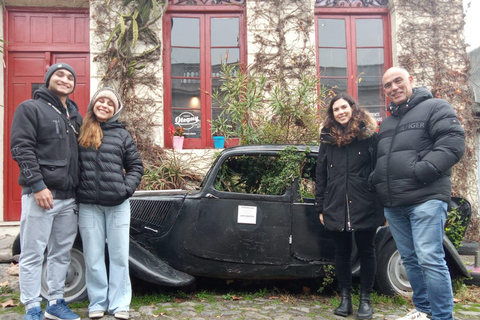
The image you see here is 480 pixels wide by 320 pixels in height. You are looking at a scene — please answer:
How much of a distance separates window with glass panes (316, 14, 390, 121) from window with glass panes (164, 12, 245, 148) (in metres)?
1.70

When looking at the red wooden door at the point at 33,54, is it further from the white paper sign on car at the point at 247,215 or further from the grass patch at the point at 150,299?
the white paper sign on car at the point at 247,215

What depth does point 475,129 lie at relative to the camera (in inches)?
293

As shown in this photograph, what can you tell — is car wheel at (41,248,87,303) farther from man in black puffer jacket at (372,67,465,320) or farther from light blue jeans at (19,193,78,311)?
man in black puffer jacket at (372,67,465,320)

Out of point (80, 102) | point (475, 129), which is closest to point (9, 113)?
point (80, 102)

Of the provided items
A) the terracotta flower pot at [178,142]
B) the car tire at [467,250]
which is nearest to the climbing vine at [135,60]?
the terracotta flower pot at [178,142]

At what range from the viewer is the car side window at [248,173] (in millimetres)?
4070

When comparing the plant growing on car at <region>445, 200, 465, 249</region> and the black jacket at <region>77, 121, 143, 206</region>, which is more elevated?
the black jacket at <region>77, 121, 143, 206</region>

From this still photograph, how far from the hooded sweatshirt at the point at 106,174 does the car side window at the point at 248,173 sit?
105cm

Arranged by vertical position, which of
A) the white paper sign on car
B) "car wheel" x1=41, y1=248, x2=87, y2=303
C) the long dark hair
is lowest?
"car wheel" x1=41, y1=248, x2=87, y2=303

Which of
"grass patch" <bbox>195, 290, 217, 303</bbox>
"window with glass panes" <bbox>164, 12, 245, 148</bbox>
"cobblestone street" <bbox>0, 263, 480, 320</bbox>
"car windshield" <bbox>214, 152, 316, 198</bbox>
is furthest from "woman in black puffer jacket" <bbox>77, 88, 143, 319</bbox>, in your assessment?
"window with glass panes" <bbox>164, 12, 245, 148</bbox>

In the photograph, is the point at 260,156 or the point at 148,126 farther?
the point at 148,126

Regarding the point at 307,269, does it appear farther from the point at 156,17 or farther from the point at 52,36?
the point at 52,36

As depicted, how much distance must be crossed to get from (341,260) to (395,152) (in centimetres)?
106

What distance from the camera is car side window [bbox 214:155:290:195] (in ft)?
13.4
